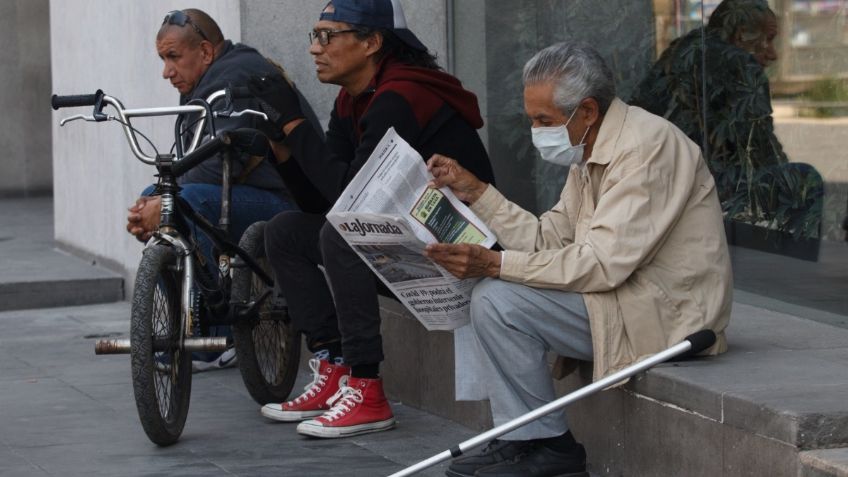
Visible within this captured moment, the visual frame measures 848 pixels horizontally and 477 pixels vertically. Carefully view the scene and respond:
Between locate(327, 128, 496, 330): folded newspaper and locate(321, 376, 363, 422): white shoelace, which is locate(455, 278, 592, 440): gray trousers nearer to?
locate(327, 128, 496, 330): folded newspaper

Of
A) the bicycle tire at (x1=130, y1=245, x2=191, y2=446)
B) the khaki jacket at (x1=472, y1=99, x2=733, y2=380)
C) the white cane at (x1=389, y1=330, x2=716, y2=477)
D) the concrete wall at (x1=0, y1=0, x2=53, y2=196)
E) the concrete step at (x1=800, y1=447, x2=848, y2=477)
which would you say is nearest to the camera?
the concrete step at (x1=800, y1=447, x2=848, y2=477)

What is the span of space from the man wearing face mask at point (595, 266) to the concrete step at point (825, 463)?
66 centimetres

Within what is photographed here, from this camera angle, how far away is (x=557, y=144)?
14.8 feet

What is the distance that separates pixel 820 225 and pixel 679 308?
5.62 feet

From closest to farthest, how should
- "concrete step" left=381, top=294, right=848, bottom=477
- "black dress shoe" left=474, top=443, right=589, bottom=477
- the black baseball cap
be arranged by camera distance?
"concrete step" left=381, top=294, right=848, bottom=477 → "black dress shoe" left=474, top=443, right=589, bottom=477 → the black baseball cap

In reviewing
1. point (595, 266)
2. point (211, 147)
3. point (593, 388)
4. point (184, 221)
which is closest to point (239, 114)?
point (211, 147)

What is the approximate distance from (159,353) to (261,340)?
2.32 ft

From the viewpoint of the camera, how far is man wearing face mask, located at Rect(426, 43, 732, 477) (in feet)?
14.2

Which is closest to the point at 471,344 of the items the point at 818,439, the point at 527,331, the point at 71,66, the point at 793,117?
the point at 527,331

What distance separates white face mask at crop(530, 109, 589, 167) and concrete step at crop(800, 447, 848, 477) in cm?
116

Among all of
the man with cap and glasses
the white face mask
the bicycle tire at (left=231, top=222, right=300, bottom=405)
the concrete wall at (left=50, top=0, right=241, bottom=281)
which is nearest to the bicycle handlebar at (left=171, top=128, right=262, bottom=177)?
the man with cap and glasses

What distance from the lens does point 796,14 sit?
584 centimetres

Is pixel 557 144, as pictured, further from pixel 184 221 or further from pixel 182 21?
pixel 182 21

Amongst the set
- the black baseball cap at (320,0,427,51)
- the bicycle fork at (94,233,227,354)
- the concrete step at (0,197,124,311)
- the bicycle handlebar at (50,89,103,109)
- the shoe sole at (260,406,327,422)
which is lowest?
the concrete step at (0,197,124,311)
